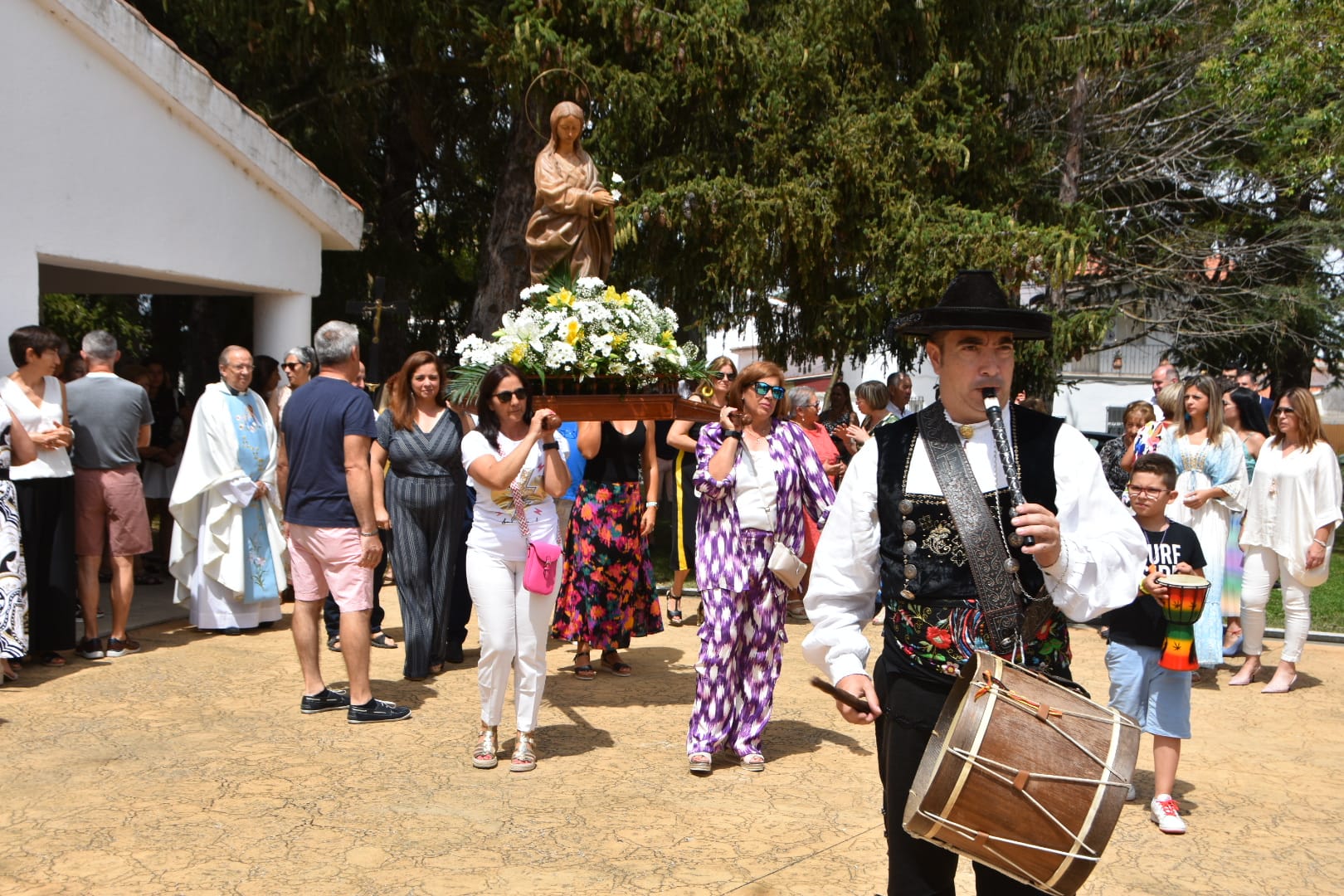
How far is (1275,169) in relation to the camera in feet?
57.3

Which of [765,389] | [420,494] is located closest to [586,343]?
[765,389]

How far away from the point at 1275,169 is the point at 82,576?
1621 cm

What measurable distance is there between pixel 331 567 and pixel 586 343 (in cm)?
188

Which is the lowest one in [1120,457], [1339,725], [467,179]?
[1339,725]

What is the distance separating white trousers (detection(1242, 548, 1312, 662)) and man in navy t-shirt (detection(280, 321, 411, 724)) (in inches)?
223

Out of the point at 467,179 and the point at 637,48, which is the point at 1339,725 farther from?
the point at 467,179

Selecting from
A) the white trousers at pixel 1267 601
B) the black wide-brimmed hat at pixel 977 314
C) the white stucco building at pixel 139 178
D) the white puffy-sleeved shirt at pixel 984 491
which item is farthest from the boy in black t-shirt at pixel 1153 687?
the white stucco building at pixel 139 178

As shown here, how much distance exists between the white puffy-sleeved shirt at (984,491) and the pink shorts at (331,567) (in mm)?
3760

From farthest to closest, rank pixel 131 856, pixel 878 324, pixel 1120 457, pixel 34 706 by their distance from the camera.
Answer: pixel 878 324 → pixel 1120 457 → pixel 34 706 → pixel 131 856

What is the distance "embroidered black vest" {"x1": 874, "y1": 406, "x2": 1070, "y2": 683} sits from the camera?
10.6 feet

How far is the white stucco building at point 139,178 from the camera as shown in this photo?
8414mm

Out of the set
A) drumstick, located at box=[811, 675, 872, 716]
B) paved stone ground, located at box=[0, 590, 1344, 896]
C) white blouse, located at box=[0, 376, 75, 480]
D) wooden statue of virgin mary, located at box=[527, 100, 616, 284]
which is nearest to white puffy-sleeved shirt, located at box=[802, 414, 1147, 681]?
drumstick, located at box=[811, 675, 872, 716]

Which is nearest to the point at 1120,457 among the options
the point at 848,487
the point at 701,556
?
the point at 701,556

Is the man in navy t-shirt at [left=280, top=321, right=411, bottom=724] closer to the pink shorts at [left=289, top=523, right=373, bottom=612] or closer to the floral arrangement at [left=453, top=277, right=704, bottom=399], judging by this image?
the pink shorts at [left=289, top=523, right=373, bottom=612]
